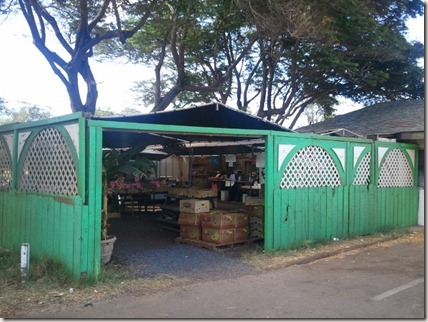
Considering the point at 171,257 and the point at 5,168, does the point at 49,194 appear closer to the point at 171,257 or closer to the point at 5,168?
the point at 5,168

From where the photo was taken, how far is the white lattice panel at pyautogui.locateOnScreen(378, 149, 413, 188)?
32.3ft

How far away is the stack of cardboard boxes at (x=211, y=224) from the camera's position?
7.80 m

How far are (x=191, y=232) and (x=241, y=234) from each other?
994 mm

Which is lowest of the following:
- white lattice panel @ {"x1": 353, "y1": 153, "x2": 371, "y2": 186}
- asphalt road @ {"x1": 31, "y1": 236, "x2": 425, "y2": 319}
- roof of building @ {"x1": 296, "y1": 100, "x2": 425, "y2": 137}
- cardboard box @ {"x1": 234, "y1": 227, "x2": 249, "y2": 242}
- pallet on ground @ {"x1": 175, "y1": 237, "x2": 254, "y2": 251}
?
asphalt road @ {"x1": 31, "y1": 236, "x2": 425, "y2": 319}

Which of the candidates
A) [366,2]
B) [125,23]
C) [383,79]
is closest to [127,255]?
[125,23]

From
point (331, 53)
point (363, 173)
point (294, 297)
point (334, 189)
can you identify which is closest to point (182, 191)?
point (334, 189)

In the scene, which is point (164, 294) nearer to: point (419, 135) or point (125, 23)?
point (419, 135)

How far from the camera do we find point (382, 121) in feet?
42.1

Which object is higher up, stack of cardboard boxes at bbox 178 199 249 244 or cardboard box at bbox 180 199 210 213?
cardboard box at bbox 180 199 210 213

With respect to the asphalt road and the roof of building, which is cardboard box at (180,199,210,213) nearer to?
the asphalt road

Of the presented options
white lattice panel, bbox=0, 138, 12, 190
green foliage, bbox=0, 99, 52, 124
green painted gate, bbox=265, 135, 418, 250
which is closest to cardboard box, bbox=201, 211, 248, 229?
green painted gate, bbox=265, 135, 418, 250

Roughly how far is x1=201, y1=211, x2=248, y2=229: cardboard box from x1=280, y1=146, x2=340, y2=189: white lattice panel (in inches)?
44.6

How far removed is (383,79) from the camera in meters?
16.0

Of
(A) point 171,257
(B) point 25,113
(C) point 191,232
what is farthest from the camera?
Result: (B) point 25,113
